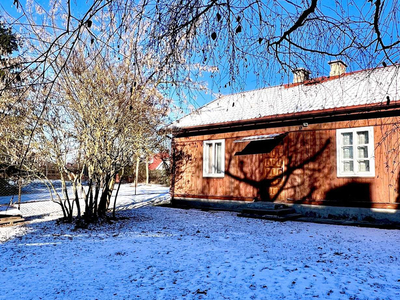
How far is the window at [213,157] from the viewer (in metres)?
12.4

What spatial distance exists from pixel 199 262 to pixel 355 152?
651 centimetres

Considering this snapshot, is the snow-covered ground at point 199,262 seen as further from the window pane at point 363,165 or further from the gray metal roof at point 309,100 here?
the gray metal roof at point 309,100

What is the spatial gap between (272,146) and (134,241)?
6.49 meters

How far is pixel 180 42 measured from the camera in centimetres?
296

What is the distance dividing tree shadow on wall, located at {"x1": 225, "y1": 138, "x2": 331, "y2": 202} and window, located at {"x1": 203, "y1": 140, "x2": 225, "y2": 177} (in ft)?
2.54

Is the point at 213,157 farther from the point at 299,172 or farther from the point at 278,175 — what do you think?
the point at 299,172

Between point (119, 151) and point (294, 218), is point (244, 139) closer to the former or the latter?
point (294, 218)

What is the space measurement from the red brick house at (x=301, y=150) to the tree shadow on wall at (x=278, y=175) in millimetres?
32

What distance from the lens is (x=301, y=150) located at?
407 inches

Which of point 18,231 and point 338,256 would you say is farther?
point 18,231

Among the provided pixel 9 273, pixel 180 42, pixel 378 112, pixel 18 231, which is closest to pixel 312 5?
pixel 180 42

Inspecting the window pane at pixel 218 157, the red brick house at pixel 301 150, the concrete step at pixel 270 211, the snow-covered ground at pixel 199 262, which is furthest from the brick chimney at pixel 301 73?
the window pane at pixel 218 157

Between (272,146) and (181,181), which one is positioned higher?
(272,146)

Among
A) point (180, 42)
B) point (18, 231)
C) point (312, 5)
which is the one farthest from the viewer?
point (18, 231)
